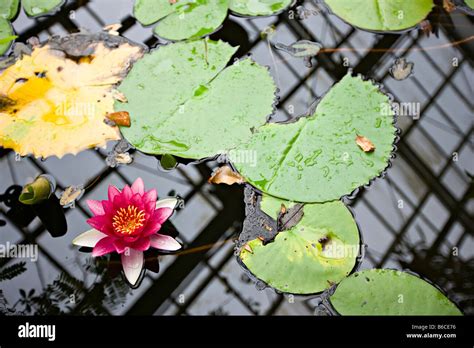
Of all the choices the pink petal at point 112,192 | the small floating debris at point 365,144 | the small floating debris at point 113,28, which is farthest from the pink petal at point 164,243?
the small floating debris at point 113,28

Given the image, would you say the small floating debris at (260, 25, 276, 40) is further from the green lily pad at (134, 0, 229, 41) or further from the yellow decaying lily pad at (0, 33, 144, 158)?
the yellow decaying lily pad at (0, 33, 144, 158)

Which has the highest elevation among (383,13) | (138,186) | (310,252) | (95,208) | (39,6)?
(383,13)

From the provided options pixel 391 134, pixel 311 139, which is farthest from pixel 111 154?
pixel 391 134

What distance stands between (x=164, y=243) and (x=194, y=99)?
0.67m

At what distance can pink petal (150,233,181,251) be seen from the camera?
6.00ft

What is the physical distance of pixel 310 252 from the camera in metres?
1.73

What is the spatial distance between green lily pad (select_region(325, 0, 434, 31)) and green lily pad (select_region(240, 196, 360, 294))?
3.44 ft

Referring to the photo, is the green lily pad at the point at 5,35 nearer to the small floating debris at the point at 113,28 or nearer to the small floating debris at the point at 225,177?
the small floating debris at the point at 113,28

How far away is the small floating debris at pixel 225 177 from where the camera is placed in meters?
1.93

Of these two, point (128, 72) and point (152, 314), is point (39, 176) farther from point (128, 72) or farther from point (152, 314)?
point (152, 314)

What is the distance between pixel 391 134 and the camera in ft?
6.59

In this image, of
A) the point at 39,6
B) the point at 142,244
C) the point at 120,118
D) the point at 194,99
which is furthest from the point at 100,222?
the point at 39,6

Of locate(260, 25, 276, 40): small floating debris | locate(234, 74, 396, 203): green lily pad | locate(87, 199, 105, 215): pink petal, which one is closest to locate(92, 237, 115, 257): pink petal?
locate(87, 199, 105, 215): pink petal

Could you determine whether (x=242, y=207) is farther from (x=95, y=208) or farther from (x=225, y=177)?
(x=95, y=208)
